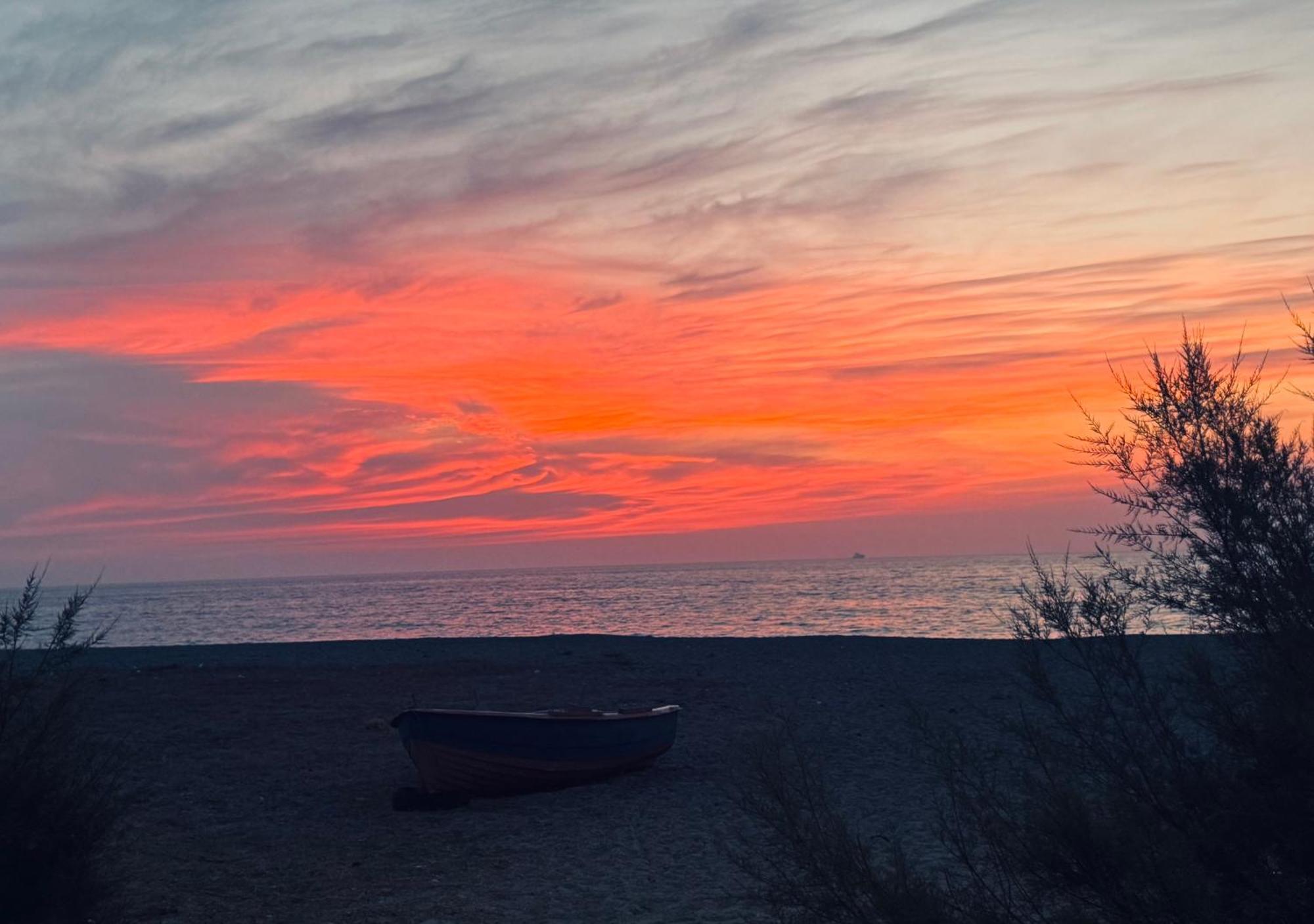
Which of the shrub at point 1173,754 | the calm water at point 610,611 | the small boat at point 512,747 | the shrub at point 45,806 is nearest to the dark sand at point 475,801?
the small boat at point 512,747

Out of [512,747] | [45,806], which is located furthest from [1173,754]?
[512,747]

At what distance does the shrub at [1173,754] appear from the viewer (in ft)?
14.3

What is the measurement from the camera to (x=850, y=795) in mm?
11266

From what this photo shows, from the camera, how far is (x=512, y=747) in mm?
12000

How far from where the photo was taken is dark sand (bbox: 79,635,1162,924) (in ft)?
27.1

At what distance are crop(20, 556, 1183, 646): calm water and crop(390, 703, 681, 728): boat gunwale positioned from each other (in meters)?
10.1

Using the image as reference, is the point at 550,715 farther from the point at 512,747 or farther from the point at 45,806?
the point at 45,806

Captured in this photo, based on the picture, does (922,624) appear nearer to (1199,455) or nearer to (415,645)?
(415,645)

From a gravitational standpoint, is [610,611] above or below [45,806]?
below

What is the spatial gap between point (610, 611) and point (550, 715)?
45.8 metres

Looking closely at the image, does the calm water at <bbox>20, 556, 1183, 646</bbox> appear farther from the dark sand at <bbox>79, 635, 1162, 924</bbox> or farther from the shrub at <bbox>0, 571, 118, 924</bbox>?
the shrub at <bbox>0, 571, 118, 924</bbox>

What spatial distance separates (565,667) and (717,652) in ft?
14.9

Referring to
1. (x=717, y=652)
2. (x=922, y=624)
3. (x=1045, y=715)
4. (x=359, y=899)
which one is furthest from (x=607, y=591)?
(x=359, y=899)

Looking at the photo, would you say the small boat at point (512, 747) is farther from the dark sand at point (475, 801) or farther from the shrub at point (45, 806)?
the shrub at point (45, 806)
